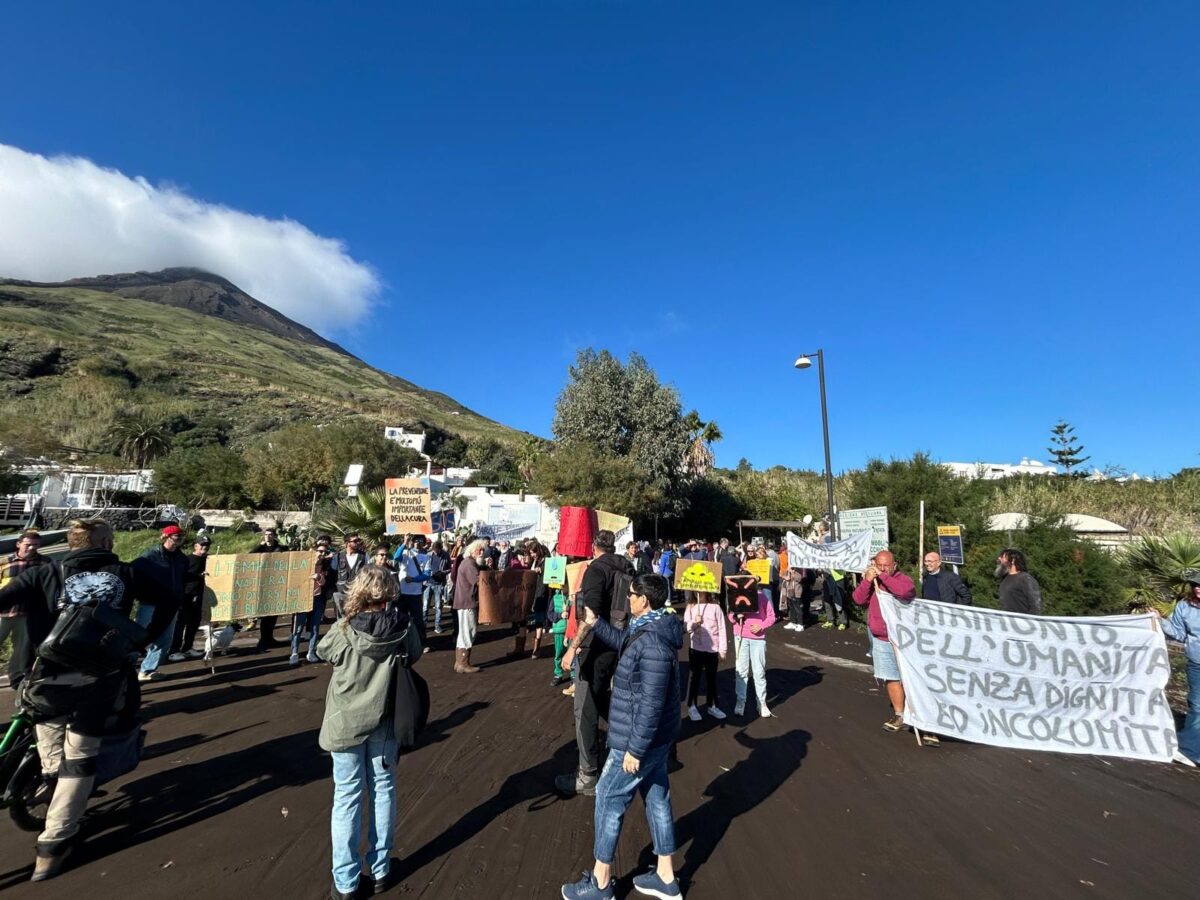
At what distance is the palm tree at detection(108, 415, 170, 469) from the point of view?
46.3 m

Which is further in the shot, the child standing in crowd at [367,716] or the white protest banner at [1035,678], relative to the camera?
the white protest banner at [1035,678]

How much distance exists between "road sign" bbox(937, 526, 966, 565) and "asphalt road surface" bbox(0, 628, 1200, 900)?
456 cm

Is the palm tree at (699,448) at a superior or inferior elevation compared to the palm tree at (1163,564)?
superior

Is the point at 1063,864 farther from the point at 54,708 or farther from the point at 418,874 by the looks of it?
the point at 54,708

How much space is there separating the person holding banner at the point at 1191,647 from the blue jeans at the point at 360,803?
6.65 metres

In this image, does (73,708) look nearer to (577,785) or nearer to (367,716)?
(367,716)

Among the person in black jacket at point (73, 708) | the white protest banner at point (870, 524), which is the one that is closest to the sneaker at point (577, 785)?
the person in black jacket at point (73, 708)

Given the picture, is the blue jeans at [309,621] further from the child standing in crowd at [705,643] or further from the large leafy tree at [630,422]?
the large leafy tree at [630,422]

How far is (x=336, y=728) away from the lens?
2.81 m

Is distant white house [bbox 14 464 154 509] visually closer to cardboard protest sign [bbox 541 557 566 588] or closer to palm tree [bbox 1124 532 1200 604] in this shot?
cardboard protest sign [bbox 541 557 566 588]

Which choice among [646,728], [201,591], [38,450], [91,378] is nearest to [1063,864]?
[646,728]

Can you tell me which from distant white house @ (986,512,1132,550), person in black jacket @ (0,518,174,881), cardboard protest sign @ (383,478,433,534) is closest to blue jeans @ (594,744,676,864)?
person in black jacket @ (0,518,174,881)

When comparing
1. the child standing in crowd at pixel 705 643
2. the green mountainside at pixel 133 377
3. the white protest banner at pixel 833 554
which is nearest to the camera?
the child standing in crowd at pixel 705 643

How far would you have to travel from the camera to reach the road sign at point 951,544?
939 centimetres
